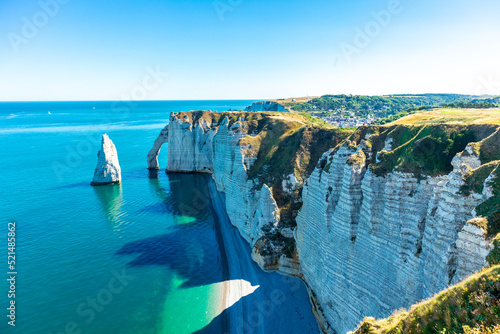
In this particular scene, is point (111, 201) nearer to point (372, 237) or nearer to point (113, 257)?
point (113, 257)

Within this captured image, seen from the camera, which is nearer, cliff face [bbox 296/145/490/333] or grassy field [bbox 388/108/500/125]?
cliff face [bbox 296/145/490/333]

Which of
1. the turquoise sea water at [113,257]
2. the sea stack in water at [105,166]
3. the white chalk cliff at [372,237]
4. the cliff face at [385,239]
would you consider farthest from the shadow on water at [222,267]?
the sea stack in water at [105,166]

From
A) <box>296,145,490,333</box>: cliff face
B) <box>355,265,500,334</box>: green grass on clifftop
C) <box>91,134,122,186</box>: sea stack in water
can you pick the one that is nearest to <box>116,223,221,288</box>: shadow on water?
<box>296,145,490,333</box>: cliff face

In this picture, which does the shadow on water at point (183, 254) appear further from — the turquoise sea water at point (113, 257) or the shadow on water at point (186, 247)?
the turquoise sea water at point (113, 257)

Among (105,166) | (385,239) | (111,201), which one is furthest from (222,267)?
(105,166)

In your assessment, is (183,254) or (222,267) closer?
(222,267)

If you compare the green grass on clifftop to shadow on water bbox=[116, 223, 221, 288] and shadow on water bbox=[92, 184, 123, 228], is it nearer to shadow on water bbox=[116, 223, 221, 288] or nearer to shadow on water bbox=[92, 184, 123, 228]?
shadow on water bbox=[116, 223, 221, 288]

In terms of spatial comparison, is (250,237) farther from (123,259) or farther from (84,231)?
(84,231)
